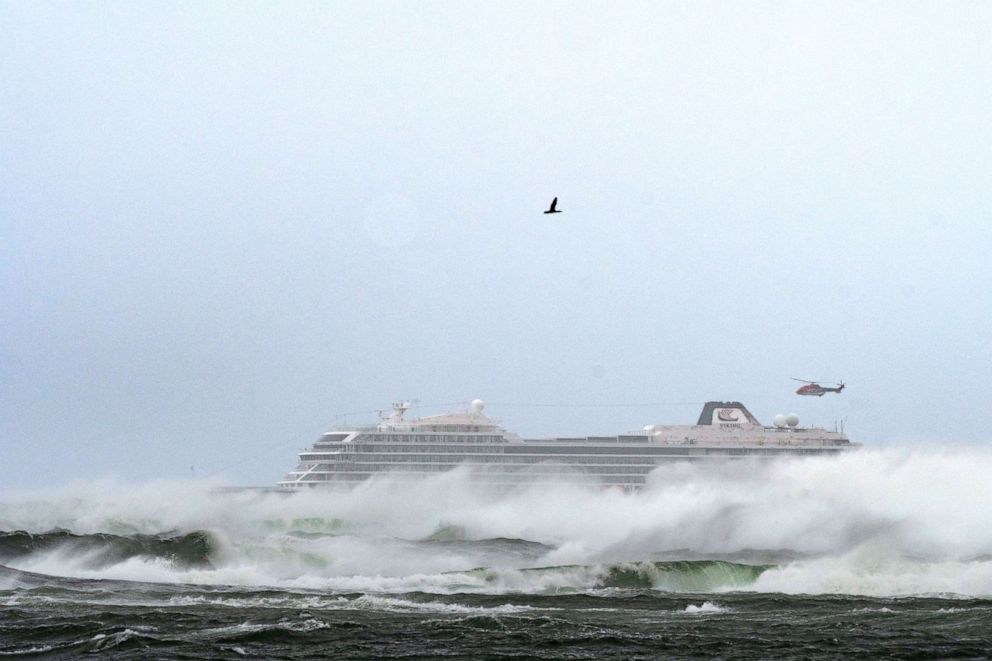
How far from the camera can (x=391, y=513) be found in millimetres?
66938

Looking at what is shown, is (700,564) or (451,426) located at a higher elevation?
(451,426)

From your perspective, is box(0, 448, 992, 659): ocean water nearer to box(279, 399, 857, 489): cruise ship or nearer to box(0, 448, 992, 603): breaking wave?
box(0, 448, 992, 603): breaking wave

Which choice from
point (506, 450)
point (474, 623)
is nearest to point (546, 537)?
point (506, 450)

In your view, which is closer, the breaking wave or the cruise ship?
the breaking wave

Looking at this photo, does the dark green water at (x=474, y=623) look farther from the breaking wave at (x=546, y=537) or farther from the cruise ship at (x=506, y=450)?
the cruise ship at (x=506, y=450)

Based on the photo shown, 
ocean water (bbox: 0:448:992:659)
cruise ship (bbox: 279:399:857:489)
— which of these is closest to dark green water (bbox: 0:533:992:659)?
ocean water (bbox: 0:448:992:659)

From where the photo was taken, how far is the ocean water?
19.3 metres

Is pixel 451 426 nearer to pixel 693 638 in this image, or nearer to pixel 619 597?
pixel 619 597

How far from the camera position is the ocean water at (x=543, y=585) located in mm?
19312

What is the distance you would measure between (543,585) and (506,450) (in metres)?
46.2

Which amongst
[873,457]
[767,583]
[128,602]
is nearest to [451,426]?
[873,457]

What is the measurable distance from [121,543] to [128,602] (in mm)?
12166

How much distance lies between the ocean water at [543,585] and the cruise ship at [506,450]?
1134 cm

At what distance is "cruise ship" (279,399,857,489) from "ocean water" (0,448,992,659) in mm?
11341
